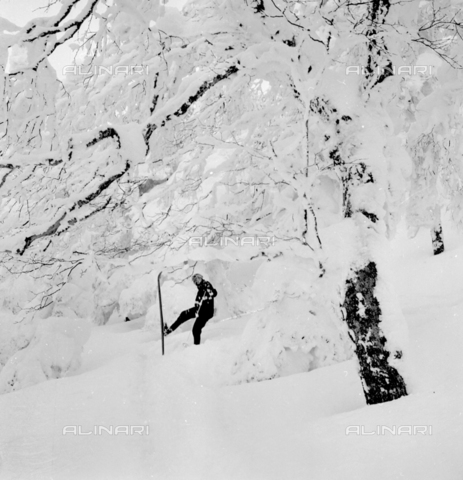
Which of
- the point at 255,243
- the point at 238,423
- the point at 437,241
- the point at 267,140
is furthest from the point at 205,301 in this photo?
the point at 437,241

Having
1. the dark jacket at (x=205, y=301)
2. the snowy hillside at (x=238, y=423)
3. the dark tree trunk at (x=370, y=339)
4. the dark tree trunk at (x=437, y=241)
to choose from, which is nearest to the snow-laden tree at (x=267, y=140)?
the dark tree trunk at (x=370, y=339)

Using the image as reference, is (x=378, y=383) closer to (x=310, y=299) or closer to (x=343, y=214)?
(x=343, y=214)

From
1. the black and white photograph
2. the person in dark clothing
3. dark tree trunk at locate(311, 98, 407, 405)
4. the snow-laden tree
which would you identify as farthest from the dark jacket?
dark tree trunk at locate(311, 98, 407, 405)

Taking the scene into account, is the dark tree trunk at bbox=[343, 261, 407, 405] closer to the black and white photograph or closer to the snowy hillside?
the black and white photograph

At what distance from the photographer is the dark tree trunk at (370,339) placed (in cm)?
354

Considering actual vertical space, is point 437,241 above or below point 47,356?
above

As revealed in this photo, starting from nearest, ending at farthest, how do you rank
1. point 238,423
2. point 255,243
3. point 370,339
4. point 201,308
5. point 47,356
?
point 370,339 → point 238,423 → point 255,243 → point 47,356 → point 201,308

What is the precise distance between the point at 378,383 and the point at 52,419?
124 inches

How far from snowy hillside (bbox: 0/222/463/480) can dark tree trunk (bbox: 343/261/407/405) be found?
0.63 ft

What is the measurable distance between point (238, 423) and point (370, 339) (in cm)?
136

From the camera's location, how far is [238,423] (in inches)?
149

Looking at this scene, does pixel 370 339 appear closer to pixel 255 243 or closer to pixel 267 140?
pixel 255 243

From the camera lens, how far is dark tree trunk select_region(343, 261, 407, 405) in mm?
3541

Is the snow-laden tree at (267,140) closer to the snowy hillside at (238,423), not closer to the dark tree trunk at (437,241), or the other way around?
the snowy hillside at (238,423)
